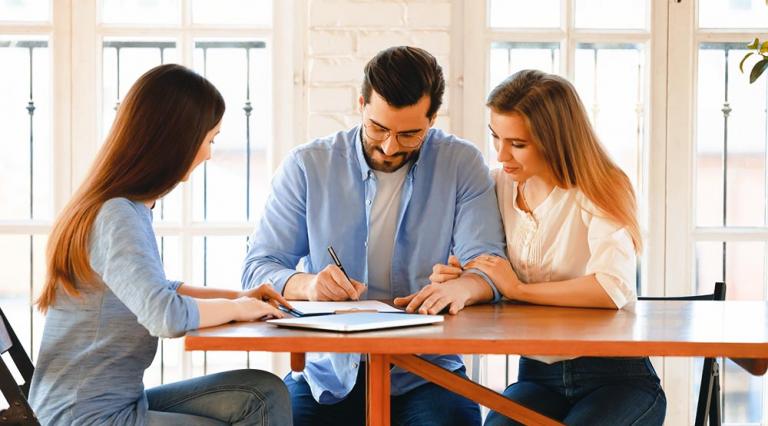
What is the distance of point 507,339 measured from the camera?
6.29ft

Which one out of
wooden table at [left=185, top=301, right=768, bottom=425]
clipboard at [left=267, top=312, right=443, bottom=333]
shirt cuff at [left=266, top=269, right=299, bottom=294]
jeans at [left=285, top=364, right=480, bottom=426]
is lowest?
jeans at [left=285, top=364, right=480, bottom=426]

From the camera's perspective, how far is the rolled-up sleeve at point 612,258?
235cm

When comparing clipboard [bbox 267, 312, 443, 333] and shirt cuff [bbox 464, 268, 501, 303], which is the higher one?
shirt cuff [bbox 464, 268, 501, 303]

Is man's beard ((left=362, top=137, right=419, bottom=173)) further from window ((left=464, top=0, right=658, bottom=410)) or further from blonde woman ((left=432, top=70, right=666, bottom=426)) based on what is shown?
window ((left=464, top=0, right=658, bottom=410))

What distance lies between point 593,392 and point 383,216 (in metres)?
0.73

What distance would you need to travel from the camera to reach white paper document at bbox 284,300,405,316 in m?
2.18

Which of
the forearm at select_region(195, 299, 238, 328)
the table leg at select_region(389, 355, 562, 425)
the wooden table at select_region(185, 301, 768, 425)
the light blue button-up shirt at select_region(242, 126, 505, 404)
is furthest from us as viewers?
the light blue button-up shirt at select_region(242, 126, 505, 404)

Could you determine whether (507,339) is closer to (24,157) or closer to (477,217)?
(477,217)

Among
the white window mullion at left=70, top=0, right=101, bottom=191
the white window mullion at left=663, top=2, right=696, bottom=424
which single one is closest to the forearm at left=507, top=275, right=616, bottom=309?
the white window mullion at left=663, top=2, right=696, bottom=424

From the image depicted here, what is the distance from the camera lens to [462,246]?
102 inches

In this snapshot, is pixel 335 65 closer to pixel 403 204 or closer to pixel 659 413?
pixel 403 204

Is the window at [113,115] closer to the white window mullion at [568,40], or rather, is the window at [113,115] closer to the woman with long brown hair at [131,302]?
the white window mullion at [568,40]

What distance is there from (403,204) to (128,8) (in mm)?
1429

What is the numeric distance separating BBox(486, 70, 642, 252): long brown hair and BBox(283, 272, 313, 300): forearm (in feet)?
2.08
